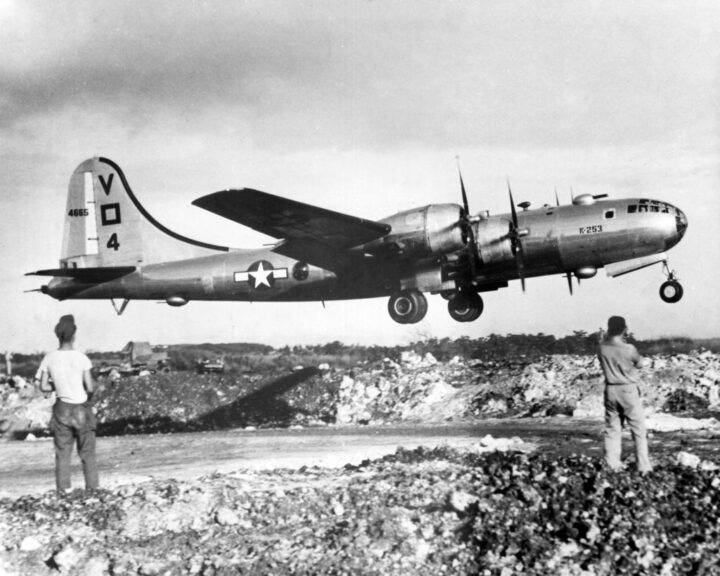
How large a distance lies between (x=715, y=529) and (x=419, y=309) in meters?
10.4

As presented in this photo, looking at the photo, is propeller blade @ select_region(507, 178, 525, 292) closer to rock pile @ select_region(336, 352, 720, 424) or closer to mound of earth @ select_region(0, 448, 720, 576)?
rock pile @ select_region(336, 352, 720, 424)

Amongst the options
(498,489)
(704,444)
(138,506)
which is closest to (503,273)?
(704,444)

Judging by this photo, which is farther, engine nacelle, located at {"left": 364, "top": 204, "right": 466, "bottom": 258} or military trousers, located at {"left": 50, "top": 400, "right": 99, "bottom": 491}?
engine nacelle, located at {"left": 364, "top": 204, "right": 466, "bottom": 258}

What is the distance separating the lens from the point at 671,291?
48.5 ft

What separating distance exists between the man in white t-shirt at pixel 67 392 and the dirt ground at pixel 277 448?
1.32 m

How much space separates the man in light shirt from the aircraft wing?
797 centimetres

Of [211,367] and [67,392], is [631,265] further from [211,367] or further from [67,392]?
[211,367]

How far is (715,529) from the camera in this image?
5652mm

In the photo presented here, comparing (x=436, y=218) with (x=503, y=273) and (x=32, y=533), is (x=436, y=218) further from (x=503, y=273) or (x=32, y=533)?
(x=32, y=533)

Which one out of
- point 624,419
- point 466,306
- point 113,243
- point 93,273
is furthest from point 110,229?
point 624,419

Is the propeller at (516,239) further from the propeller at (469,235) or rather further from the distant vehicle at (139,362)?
the distant vehicle at (139,362)

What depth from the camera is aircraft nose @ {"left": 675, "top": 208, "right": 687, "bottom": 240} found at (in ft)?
47.2

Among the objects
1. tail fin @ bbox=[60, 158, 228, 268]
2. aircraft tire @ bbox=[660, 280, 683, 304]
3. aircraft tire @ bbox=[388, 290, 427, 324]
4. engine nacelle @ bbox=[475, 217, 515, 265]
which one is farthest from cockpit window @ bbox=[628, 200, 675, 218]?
tail fin @ bbox=[60, 158, 228, 268]

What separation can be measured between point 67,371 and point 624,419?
225 inches
